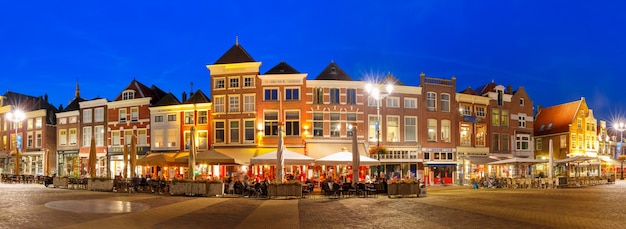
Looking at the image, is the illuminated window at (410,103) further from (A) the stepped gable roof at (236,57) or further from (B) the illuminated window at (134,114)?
(B) the illuminated window at (134,114)

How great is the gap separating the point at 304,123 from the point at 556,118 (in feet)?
112

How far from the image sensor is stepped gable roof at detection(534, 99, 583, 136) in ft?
194

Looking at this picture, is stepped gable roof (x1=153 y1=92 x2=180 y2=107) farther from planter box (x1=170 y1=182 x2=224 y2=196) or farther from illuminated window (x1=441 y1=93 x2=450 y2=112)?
illuminated window (x1=441 y1=93 x2=450 y2=112)

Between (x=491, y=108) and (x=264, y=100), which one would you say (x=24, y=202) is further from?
(x=491, y=108)

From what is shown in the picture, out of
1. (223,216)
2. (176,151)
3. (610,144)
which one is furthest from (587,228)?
(610,144)

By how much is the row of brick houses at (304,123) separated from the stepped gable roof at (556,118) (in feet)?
3.87

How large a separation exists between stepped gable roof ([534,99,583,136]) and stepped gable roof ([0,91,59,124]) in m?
56.5

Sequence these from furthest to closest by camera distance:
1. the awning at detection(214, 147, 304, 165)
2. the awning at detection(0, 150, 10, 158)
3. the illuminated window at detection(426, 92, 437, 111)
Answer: the awning at detection(0, 150, 10, 158) < the illuminated window at detection(426, 92, 437, 111) < the awning at detection(214, 147, 304, 165)

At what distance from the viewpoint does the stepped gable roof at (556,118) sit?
59.1 meters

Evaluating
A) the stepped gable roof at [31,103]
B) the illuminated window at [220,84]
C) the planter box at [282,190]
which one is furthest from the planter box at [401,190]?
the stepped gable roof at [31,103]

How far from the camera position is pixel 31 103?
64.9 metres

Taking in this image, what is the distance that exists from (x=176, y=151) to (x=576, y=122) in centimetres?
4333

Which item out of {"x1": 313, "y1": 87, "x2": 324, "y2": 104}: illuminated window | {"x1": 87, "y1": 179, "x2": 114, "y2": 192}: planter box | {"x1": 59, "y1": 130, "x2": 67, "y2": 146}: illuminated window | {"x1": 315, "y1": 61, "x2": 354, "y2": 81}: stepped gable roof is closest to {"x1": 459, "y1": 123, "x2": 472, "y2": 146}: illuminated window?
{"x1": 315, "y1": 61, "x2": 354, "y2": 81}: stepped gable roof

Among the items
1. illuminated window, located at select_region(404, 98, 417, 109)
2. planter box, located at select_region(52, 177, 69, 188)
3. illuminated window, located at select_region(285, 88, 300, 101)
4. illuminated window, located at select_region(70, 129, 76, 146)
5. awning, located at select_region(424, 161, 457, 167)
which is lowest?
planter box, located at select_region(52, 177, 69, 188)
